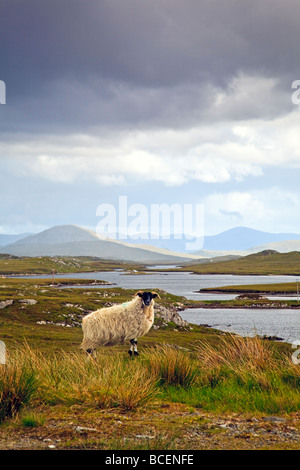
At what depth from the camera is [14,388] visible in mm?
9836

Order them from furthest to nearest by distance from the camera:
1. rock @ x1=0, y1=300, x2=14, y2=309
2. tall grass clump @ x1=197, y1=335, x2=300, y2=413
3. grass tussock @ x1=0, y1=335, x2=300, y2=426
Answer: rock @ x1=0, y1=300, x2=14, y2=309 → tall grass clump @ x1=197, y1=335, x2=300, y2=413 → grass tussock @ x1=0, y1=335, x2=300, y2=426

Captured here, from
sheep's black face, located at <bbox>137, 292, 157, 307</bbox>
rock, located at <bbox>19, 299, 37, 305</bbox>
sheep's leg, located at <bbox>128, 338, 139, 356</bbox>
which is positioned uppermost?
sheep's black face, located at <bbox>137, 292, 157, 307</bbox>

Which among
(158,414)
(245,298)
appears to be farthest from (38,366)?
(245,298)

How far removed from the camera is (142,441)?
7.80m

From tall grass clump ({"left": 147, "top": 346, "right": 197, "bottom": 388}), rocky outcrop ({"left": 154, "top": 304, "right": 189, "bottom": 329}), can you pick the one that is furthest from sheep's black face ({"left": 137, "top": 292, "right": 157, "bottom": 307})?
rocky outcrop ({"left": 154, "top": 304, "right": 189, "bottom": 329})

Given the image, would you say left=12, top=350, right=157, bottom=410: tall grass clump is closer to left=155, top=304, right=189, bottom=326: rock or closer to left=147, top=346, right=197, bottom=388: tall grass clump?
left=147, top=346, right=197, bottom=388: tall grass clump

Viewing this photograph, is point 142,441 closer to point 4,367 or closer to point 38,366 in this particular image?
point 4,367

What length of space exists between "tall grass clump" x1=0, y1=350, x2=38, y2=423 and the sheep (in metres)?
7.13

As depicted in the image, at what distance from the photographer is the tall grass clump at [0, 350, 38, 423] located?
9.57 meters

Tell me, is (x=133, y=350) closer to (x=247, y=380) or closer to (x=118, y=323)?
(x=118, y=323)

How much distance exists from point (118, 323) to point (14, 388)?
338 inches

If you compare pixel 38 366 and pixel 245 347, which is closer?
pixel 38 366
